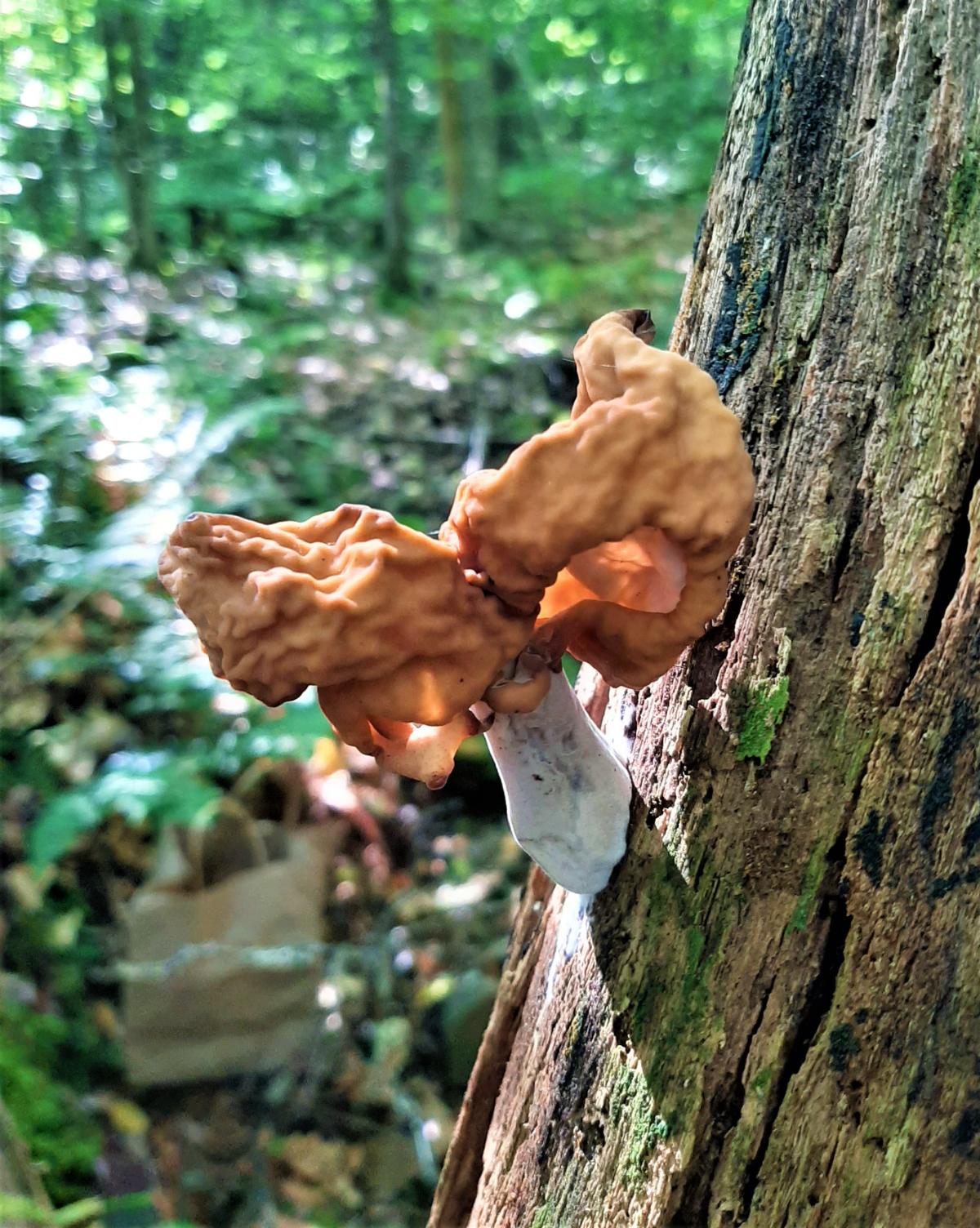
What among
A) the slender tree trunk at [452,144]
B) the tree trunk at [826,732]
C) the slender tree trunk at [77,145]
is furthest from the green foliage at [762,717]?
the slender tree trunk at [452,144]

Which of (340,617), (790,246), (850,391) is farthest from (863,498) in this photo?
(340,617)

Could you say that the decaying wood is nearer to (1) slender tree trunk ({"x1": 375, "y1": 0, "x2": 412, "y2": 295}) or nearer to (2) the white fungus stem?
(2) the white fungus stem

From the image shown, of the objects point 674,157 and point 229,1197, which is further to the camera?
point 674,157

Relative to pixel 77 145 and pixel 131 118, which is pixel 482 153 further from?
pixel 77 145

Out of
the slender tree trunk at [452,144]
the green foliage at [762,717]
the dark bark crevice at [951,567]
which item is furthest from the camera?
the slender tree trunk at [452,144]

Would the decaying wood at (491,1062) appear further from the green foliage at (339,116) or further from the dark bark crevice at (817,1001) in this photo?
the green foliage at (339,116)

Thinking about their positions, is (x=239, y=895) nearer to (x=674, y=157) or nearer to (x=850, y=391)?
(x=850, y=391)
